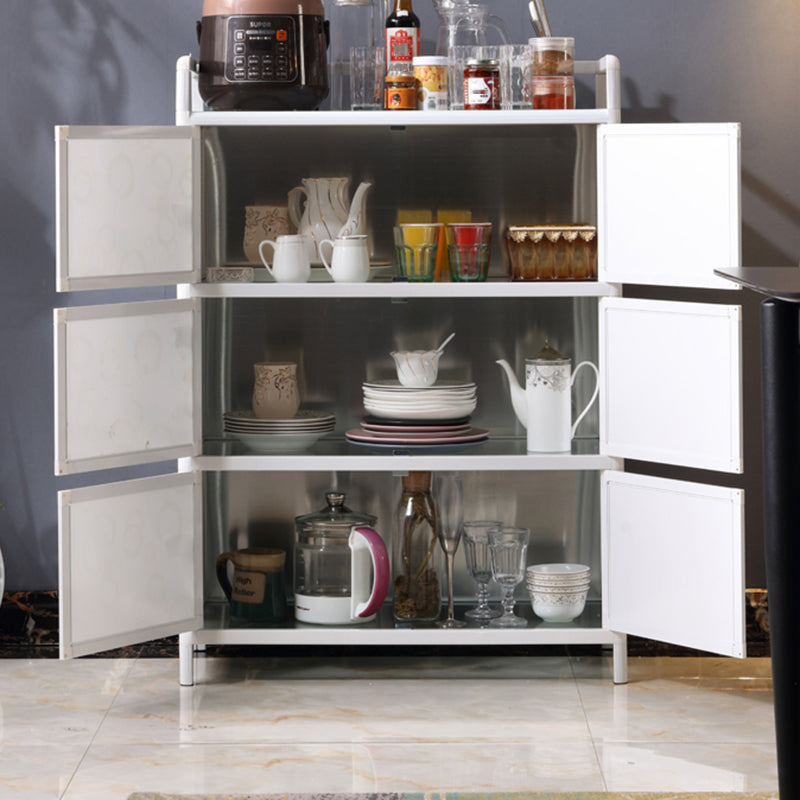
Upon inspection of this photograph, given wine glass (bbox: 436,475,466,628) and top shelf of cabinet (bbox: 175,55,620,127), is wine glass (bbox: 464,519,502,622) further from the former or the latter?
top shelf of cabinet (bbox: 175,55,620,127)

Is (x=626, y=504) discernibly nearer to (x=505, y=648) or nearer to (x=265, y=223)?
(x=505, y=648)

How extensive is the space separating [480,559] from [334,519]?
32 centimetres

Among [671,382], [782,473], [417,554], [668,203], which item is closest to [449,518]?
[417,554]

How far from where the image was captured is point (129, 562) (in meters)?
2.40

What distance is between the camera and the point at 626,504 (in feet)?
8.11

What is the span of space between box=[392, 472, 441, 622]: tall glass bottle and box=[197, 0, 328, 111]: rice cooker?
818 mm

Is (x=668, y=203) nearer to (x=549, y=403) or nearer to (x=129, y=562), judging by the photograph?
(x=549, y=403)

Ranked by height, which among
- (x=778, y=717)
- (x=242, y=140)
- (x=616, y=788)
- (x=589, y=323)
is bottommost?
(x=616, y=788)

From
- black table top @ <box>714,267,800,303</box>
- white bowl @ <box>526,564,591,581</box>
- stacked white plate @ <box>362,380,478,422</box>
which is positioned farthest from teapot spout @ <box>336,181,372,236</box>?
black table top @ <box>714,267,800,303</box>

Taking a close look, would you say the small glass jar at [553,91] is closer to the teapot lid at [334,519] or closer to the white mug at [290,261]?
the white mug at [290,261]

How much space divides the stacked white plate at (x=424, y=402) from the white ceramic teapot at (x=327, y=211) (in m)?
0.33

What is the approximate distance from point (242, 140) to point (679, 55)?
3.17 feet

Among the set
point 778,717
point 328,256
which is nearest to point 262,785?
point 778,717

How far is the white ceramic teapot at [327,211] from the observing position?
261cm
